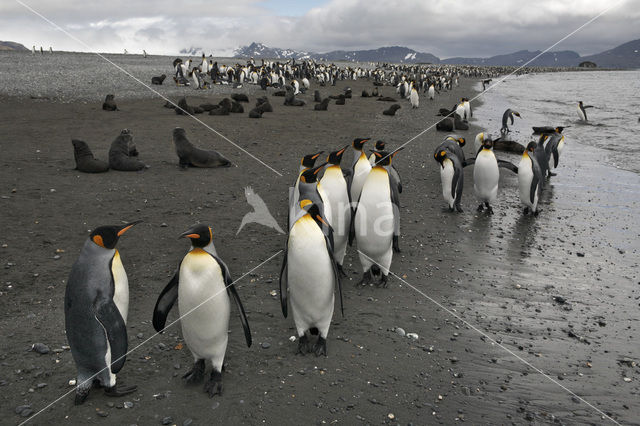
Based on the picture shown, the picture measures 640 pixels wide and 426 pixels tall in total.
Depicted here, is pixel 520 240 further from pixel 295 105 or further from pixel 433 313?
pixel 295 105

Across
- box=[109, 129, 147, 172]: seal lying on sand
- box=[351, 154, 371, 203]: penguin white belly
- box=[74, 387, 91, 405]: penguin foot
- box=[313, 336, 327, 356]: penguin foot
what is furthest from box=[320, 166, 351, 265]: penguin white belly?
box=[109, 129, 147, 172]: seal lying on sand

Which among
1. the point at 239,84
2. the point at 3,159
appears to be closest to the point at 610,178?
the point at 3,159

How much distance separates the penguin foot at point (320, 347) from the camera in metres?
4.01

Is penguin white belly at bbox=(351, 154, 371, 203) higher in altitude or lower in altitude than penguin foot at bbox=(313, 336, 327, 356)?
higher

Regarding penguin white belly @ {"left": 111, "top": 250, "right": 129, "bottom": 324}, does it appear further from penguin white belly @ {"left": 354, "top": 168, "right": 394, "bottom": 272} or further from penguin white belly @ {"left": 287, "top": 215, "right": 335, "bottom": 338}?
penguin white belly @ {"left": 354, "top": 168, "right": 394, "bottom": 272}

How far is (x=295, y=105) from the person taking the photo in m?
21.9

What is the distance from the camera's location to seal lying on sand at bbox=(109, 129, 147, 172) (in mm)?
9344

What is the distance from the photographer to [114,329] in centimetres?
327

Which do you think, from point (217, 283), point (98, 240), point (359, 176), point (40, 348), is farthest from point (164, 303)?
point (359, 176)

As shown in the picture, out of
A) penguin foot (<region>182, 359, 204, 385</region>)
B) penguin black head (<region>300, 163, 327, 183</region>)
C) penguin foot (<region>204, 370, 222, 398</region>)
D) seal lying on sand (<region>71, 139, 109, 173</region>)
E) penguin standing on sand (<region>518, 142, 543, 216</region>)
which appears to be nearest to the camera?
penguin foot (<region>204, 370, 222, 398</region>)

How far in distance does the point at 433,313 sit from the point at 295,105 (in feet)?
60.6

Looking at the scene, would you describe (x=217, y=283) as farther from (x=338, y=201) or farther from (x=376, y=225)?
(x=338, y=201)

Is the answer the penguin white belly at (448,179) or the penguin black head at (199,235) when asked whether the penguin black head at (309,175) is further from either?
the penguin white belly at (448,179)

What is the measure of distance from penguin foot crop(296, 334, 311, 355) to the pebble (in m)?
2.19
